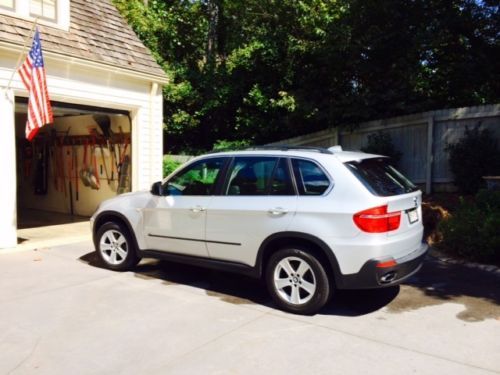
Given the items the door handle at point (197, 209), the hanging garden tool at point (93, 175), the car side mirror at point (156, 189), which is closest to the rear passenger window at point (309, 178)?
the door handle at point (197, 209)

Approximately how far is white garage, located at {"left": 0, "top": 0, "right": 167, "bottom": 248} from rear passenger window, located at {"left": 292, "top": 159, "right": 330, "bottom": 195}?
5398mm

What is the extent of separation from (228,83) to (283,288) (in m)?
13.3

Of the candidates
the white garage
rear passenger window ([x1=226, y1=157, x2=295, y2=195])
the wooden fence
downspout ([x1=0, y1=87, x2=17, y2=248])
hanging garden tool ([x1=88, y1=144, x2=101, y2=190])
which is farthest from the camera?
hanging garden tool ([x1=88, y1=144, x2=101, y2=190])

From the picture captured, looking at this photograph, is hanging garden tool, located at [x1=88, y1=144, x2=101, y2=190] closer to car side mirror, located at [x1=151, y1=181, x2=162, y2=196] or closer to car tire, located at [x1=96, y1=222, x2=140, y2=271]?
car tire, located at [x1=96, y1=222, x2=140, y2=271]

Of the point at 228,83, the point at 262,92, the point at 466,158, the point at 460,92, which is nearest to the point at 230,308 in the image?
the point at 466,158

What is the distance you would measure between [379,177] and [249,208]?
145 cm

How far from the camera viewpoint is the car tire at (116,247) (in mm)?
6613

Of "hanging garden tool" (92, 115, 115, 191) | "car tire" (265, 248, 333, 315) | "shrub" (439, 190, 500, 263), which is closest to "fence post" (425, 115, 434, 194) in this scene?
"shrub" (439, 190, 500, 263)

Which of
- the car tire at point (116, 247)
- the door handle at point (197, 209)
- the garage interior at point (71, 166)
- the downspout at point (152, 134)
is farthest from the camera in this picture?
the garage interior at point (71, 166)

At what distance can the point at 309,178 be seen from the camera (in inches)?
199

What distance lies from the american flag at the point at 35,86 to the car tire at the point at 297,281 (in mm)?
4654

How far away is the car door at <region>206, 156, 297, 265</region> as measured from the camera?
5.11m

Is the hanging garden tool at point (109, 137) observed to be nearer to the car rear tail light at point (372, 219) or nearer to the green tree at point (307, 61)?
the green tree at point (307, 61)

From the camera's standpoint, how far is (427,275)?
21.8 feet
